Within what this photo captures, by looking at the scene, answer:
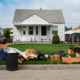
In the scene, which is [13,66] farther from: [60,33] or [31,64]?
[60,33]

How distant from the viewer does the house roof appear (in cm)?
2675

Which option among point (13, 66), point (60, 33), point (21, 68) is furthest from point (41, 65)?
point (60, 33)

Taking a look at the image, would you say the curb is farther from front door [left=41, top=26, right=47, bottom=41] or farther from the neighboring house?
front door [left=41, top=26, right=47, bottom=41]

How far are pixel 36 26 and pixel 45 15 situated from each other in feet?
16.0

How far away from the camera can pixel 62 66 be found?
679 cm

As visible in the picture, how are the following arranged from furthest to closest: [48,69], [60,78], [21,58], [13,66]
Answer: [21,58] → [48,69] → [13,66] → [60,78]

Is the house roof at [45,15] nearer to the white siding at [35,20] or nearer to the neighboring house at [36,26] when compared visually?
the neighboring house at [36,26]

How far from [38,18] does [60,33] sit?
20.1 ft

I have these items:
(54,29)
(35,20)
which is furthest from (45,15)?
(35,20)


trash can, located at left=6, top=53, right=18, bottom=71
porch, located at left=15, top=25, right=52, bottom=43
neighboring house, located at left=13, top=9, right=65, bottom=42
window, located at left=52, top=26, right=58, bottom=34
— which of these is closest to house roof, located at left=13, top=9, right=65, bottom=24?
neighboring house, located at left=13, top=9, right=65, bottom=42

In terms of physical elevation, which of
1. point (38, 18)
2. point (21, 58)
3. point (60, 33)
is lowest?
point (21, 58)

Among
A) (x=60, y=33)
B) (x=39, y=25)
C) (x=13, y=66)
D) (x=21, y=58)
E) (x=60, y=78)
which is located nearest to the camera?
(x=60, y=78)

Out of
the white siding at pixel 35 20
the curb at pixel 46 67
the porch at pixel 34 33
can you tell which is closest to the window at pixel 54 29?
the porch at pixel 34 33

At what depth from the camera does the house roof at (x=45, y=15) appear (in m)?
26.8
